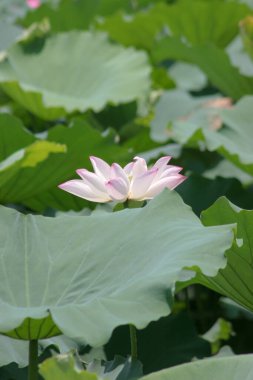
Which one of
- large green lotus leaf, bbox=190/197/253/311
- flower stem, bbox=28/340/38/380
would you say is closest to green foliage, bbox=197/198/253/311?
large green lotus leaf, bbox=190/197/253/311

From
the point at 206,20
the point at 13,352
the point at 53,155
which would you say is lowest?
the point at 206,20

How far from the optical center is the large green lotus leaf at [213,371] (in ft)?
3.61

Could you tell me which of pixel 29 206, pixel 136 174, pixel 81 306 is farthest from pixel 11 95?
pixel 81 306

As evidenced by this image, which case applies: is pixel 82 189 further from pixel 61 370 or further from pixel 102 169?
pixel 61 370

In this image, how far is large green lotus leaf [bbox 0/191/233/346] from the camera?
1.08m

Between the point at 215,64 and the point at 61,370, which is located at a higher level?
Result: the point at 61,370

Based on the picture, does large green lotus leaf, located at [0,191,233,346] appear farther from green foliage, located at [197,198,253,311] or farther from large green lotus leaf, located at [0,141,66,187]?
large green lotus leaf, located at [0,141,66,187]

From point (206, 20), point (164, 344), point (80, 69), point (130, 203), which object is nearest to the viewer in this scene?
point (130, 203)

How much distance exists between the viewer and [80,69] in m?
2.93

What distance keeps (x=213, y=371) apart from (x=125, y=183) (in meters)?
0.31

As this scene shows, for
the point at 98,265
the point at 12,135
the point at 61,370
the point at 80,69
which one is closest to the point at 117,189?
the point at 98,265

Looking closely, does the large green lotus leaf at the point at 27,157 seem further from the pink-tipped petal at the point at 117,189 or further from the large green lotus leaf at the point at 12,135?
the pink-tipped petal at the point at 117,189

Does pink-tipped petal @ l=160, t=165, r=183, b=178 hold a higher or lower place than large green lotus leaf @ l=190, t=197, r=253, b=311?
higher

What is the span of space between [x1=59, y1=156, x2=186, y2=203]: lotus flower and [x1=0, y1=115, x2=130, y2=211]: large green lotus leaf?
0.62 meters
